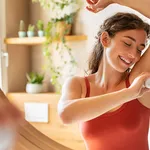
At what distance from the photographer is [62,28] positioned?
181 cm

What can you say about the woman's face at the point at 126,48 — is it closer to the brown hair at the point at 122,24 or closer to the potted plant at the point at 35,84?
the brown hair at the point at 122,24

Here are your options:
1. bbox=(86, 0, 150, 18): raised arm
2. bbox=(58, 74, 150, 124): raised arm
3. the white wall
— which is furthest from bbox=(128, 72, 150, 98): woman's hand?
the white wall

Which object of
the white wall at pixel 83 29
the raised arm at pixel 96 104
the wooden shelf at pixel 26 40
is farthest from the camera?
the wooden shelf at pixel 26 40

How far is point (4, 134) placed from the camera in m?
0.22

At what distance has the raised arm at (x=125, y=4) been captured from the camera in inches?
19.3

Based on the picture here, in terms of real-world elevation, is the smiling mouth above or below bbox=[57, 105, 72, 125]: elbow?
above

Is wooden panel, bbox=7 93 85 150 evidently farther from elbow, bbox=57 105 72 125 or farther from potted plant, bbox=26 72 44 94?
elbow, bbox=57 105 72 125

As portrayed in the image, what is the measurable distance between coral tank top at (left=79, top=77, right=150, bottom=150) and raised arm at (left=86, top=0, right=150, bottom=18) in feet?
0.50

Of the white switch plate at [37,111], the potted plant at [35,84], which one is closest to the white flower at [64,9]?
the potted plant at [35,84]

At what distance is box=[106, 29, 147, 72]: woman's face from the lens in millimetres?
529

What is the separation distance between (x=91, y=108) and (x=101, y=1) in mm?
147

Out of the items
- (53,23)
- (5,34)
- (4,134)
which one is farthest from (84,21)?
(4,134)

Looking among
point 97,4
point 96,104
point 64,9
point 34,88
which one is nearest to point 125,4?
point 97,4

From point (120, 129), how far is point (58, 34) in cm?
130
